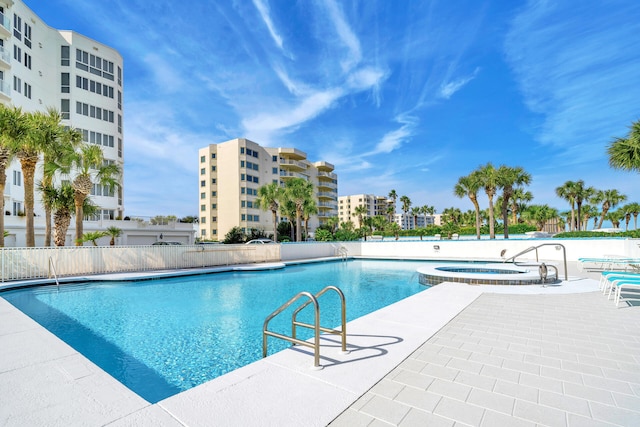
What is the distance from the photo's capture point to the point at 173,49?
14586 millimetres

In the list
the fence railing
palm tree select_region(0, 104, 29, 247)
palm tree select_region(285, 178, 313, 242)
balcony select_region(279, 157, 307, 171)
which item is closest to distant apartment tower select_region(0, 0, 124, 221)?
palm tree select_region(0, 104, 29, 247)

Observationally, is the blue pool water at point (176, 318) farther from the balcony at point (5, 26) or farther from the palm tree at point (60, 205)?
the balcony at point (5, 26)

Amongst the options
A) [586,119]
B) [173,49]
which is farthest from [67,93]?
[586,119]

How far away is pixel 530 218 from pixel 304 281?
57.4 m

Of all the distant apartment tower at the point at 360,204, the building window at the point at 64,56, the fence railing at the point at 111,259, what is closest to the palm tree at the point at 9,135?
the fence railing at the point at 111,259

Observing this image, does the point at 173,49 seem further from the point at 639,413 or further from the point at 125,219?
the point at 125,219

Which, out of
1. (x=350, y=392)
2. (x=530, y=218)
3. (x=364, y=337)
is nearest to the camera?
(x=350, y=392)

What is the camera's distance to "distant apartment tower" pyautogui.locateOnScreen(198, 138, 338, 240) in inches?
1905

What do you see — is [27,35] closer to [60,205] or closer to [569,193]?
[60,205]

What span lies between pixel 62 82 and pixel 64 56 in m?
2.43

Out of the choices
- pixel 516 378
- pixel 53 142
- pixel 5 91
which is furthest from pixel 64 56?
pixel 516 378

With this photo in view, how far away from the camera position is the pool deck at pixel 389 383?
8.53 ft

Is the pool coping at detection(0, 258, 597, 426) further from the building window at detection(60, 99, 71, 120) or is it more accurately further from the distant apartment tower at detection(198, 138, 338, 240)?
the distant apartment tower at detection(198, 138, 338, 240)

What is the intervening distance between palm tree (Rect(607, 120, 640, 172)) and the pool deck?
13.5m
